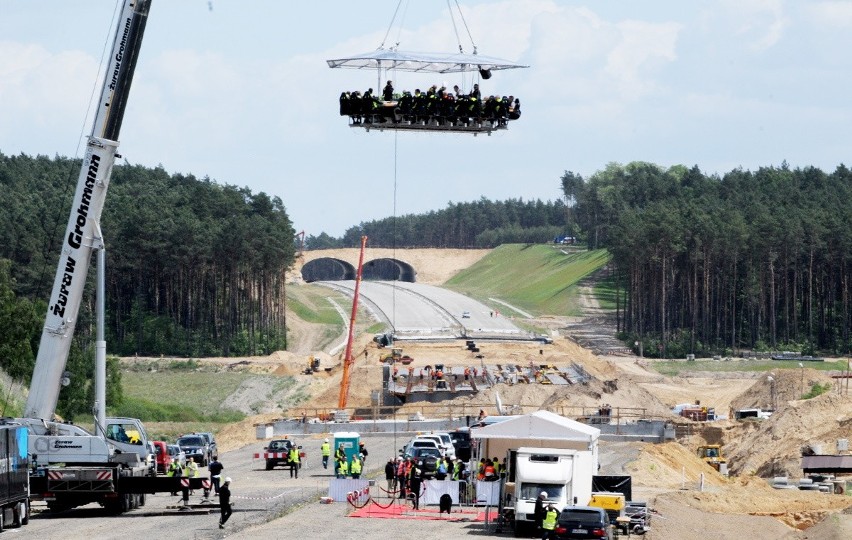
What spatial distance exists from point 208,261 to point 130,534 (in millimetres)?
106517

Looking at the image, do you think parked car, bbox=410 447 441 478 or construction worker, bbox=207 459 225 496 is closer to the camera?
construction worker, bbox=207 459 225 496

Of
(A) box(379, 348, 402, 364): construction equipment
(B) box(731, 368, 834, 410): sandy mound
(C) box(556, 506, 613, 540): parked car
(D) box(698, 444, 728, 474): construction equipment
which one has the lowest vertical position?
(D) box(698, 444, 728, 474): construction equipment

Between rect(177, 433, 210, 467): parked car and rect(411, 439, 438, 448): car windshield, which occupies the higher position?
rect(411, 439, 438, 448): car windshield

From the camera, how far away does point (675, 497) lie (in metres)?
47.9

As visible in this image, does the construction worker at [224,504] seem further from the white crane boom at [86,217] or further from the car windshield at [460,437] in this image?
the car windshield at [460,437]

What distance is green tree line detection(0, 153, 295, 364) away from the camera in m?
137

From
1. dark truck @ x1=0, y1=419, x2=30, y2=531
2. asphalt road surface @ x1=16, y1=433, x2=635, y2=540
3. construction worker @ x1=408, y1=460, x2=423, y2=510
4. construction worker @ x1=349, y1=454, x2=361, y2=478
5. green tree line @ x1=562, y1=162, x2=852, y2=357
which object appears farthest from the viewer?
green tree line @ x1=562, y1=162, x2=852, y2=357

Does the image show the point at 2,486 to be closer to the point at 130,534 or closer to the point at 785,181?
the point at 130,534

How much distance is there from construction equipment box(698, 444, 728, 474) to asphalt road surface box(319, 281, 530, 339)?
5934 centimetres

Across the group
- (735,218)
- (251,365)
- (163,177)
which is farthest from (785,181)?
(251,365)

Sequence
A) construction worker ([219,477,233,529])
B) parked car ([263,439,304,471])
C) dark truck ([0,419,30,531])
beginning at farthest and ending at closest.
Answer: parked car ([263,439,304,471]) < construction worker ([219,477,233,529]) < dark truck ([0,419,30,531])

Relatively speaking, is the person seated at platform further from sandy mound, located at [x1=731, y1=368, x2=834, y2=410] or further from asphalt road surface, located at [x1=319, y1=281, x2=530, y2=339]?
asphalt road surface, located at [x1=319, y1=281, x2=530, y2=339]

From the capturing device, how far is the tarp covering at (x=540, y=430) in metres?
41.7

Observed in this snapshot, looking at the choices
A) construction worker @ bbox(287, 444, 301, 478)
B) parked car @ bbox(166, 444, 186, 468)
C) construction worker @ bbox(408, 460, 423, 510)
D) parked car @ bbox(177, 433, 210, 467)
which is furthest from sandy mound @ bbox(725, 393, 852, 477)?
parked car @ bbox(166, 444, 186, 468)
